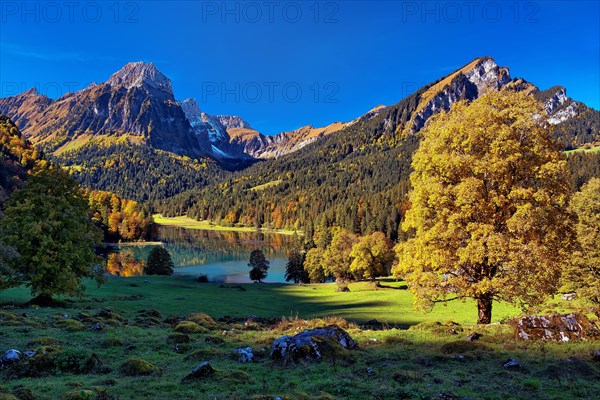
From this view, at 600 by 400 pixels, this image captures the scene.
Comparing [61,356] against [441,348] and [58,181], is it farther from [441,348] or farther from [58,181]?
[58,181]

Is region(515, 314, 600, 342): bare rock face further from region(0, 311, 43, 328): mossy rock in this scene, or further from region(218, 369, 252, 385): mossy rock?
region(0, 311, 43, 328): mossy rock

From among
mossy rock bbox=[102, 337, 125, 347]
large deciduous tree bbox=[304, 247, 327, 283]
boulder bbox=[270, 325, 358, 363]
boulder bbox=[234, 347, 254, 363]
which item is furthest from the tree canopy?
boulder bbox=[234, 347, 254, 363]

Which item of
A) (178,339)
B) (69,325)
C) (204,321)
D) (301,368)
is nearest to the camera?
(301,368)

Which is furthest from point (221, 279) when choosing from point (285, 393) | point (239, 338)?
point (285, 393)

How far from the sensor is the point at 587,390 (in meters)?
10.4

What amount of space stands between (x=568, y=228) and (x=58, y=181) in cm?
4029

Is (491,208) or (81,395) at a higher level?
(491,208)

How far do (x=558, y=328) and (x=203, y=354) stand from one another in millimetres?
14747

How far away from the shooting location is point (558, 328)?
51.7ft

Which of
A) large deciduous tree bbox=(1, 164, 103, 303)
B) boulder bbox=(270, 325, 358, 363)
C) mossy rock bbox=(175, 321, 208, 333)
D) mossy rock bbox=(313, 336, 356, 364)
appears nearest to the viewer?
boulder bbox=(270, 325, 358, 363)

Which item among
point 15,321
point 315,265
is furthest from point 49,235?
point 315,265

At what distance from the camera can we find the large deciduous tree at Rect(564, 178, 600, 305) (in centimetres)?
3647

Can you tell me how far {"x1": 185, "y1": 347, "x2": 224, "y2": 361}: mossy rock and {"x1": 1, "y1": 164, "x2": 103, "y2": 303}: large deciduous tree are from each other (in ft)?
75.6

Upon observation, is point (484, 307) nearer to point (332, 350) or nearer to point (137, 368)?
point (332, 350)
